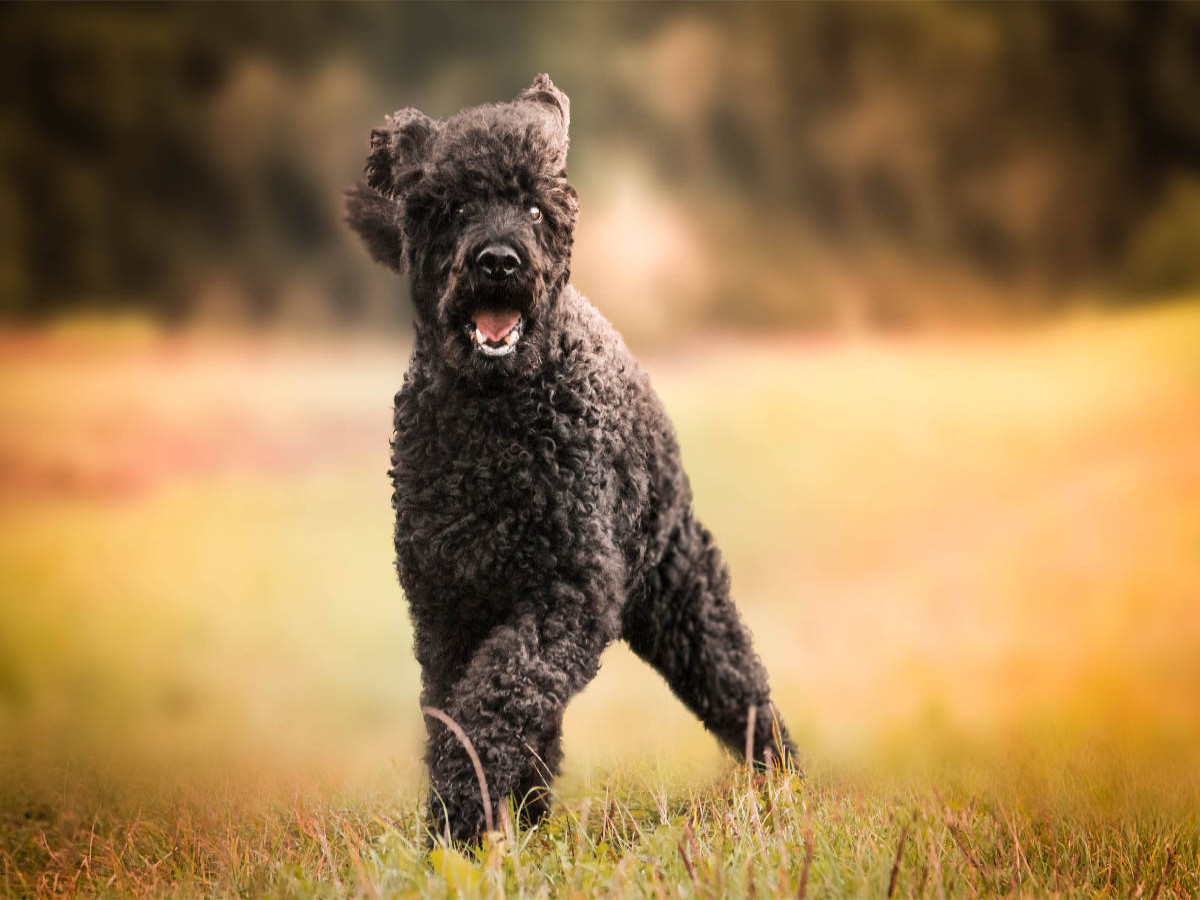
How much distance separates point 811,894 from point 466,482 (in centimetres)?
215

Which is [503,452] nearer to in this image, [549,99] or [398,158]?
[398,158]

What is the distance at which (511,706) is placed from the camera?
4.63 m

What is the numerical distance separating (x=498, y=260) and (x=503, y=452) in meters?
0.86

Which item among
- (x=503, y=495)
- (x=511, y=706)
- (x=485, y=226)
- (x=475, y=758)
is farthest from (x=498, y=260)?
(x=475, y=758)

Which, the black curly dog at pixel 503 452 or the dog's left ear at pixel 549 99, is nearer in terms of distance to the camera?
the black curly dog at pixel 503 452

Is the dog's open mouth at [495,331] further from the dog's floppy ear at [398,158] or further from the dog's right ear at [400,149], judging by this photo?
the dog's right ear at [400,149]

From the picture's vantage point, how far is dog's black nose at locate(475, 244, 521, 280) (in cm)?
444

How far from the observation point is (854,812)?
4.57 m

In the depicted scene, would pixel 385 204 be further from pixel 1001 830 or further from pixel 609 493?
pixel 1001 830

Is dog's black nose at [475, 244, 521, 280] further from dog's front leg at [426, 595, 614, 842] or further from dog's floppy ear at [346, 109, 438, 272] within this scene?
dog's front leg at [426, 595, 614, 842]

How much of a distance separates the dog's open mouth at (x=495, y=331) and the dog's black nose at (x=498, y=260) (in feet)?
0.75

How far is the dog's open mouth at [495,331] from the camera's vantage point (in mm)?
4676

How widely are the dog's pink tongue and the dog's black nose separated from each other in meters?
0.23

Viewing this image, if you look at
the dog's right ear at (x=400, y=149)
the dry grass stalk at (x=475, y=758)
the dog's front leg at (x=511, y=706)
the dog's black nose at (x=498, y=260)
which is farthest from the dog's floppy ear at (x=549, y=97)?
the dry grass stalk at (x=475, y=758)
